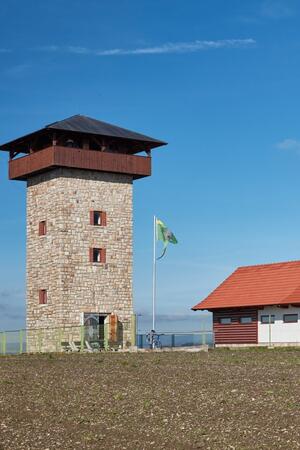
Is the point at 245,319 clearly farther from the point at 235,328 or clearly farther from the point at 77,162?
the point at 77,162

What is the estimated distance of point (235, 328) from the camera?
54.4 m

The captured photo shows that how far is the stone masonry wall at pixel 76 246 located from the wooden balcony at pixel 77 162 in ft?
1.91

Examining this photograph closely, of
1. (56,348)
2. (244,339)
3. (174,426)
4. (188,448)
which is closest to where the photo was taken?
Answer: (188,448)

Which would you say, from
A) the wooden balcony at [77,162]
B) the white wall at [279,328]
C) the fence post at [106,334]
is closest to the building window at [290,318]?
the white wall at [279,328]

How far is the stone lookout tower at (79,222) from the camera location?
50.8m

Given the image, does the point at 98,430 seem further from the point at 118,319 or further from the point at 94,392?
the point at 118,319

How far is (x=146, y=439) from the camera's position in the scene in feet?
58.8

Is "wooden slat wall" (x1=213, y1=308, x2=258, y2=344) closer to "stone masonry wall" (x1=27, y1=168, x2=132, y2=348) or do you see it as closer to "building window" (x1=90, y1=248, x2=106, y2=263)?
"stone masonry wall" (x1=27, y1=168, x2=132, y2=348)

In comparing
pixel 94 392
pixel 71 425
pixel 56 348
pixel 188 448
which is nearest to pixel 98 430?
pixel 71 425

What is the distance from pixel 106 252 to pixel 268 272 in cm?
1042

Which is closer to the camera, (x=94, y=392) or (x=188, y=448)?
(x=188, y=448)

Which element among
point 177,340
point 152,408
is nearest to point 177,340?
point 177,340

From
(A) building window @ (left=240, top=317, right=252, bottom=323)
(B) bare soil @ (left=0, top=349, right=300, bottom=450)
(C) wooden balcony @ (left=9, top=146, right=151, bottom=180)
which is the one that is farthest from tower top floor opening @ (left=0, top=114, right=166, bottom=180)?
(B) bare soil @ (left=0, top=349, right=300, bottom=450)

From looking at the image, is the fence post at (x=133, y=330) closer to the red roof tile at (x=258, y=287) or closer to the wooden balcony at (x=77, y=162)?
the red roof tile at (x=258, y=287)
